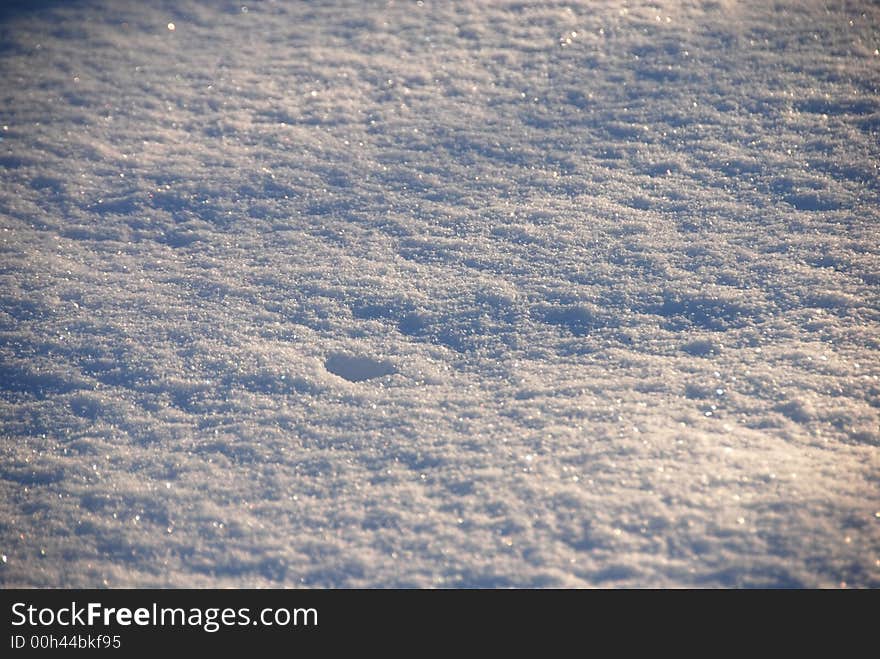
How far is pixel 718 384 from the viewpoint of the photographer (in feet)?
7.01

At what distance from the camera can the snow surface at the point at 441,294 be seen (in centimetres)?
189

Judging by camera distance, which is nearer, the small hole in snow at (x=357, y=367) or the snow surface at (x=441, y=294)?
the snow surface at (x=441, y=294)

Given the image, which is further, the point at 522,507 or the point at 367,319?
the point at 367,319

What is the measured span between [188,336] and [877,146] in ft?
7.72

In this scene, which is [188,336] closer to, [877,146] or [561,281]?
[561,281]

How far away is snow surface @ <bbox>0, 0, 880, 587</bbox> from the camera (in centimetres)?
189

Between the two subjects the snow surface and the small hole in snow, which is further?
the small hole in snow

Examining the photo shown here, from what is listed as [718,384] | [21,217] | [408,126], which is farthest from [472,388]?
[21,217]

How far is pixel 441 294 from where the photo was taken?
2.47m

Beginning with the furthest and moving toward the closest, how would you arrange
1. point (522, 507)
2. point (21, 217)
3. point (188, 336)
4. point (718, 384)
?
point (21, 217) < point (188, 336) < point (718, 384) < point (522, 507)

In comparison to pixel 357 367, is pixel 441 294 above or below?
above

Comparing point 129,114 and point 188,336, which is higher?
point 129,114
